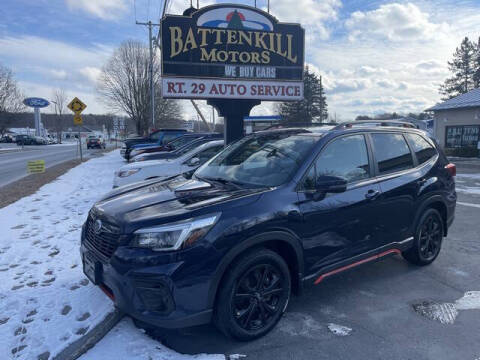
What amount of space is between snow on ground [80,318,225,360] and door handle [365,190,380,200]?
2.10 m

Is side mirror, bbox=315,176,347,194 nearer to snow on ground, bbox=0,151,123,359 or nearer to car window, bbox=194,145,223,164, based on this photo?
snow on ground, bbox=0,151,123,359

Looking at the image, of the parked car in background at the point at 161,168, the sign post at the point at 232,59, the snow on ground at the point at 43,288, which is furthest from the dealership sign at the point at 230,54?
the snow on ground at the point at 43,288

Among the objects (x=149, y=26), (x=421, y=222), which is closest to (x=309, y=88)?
(x=149, y=26)

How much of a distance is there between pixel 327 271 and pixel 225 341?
116cm

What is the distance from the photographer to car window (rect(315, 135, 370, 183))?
11.1 ft

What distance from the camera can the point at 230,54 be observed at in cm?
761

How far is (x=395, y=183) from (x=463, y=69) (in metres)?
60.6

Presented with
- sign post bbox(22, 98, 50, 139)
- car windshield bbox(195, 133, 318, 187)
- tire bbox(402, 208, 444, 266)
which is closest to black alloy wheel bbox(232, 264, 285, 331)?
car windshield bbox(195, 133, 318, 187)

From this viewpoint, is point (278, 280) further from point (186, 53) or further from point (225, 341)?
point (186, 53)

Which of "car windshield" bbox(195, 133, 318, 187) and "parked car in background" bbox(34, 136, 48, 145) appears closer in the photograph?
"car windshield" bbox(195, 133, 318, 187)

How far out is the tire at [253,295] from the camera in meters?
2.70

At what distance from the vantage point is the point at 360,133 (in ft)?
12.5

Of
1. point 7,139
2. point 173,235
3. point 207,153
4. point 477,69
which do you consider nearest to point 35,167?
point 207,153

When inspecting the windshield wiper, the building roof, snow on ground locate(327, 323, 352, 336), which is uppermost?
the building roof
